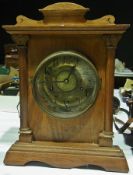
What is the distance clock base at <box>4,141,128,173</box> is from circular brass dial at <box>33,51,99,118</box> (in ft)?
0.28

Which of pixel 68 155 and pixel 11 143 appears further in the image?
pixel 11 143

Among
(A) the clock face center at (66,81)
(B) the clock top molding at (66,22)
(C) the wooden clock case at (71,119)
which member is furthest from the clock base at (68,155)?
(B) the clock top molding at (66,22)

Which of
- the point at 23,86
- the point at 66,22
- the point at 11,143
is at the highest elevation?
the point at 66,22

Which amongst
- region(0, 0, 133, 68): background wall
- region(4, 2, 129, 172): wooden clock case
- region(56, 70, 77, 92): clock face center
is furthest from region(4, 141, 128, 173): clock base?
region(0, 0, 133, 68): background wall

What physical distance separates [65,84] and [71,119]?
10 centimetres

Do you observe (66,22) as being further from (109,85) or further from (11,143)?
(11,143)

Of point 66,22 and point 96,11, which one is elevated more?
point 96,11

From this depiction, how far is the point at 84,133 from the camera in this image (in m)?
0.90

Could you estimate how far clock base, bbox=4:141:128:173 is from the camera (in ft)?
2.81

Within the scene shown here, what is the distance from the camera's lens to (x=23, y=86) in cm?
89

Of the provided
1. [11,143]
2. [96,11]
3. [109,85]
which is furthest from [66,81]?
[96,11]

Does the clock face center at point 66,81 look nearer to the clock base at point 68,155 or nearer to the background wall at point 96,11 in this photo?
the clock base at point 68,155

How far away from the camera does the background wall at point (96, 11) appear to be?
3820mm

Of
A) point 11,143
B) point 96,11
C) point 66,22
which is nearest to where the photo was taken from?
point 66,22
